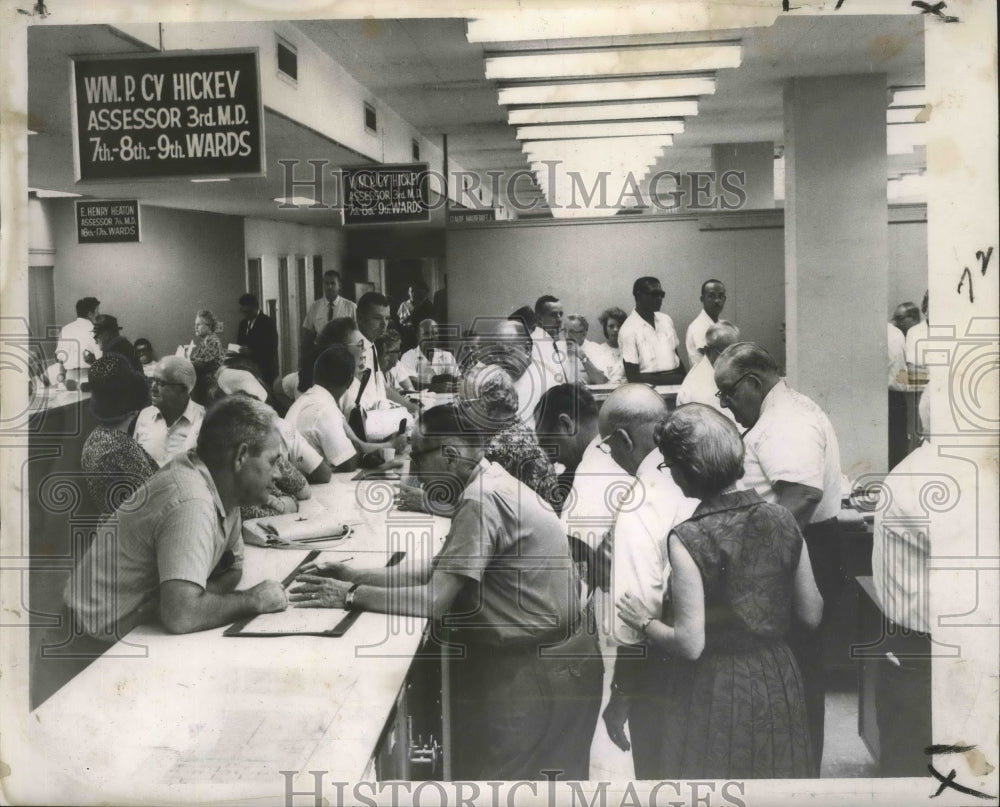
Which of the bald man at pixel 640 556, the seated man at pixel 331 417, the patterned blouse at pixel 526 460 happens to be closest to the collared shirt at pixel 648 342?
the bald man at pixel 640 556

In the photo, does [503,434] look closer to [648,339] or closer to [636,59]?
[648,339]

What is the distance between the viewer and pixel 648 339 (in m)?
3.23

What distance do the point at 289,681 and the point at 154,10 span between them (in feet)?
6.37

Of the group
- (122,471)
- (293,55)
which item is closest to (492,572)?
(122,471)

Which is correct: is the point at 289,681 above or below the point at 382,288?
below

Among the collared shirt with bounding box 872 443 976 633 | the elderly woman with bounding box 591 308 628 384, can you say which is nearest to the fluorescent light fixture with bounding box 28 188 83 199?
the elderly woman with bounding box 591 308 628 384

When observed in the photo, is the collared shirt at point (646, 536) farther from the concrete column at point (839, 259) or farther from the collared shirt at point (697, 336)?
the concrete column at point (839, 259)

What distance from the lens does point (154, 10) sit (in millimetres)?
3049

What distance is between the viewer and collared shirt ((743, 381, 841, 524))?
314 cm

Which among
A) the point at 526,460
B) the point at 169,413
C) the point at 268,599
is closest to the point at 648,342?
the point at 526,460

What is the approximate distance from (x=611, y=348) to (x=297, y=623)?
48.1 inches

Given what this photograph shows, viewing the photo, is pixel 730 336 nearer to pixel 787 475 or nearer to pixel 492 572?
pixel 787 475

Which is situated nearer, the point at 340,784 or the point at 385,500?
the point at 340,784

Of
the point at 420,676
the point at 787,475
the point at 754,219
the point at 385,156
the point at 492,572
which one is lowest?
the point at 420,676
